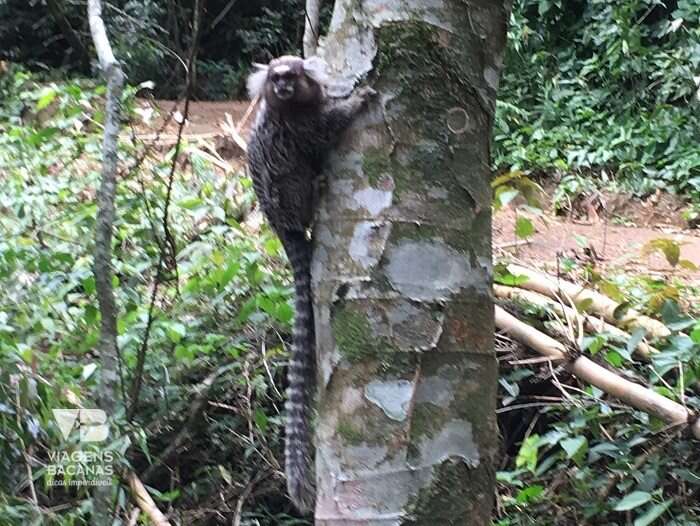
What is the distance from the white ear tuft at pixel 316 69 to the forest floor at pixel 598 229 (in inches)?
71.9

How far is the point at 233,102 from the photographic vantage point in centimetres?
1028

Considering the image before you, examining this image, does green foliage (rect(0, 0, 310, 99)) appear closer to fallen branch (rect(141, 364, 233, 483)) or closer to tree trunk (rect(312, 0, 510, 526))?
fallen branch (rect(141, 364, 233, 483))

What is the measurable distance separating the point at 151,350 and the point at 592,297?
184 cm

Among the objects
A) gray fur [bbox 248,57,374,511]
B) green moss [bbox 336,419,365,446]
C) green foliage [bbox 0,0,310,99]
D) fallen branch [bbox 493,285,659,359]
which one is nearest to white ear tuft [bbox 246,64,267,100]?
gray fur [bbox 248,57,374,511]

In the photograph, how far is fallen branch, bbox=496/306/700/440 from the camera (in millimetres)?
2567

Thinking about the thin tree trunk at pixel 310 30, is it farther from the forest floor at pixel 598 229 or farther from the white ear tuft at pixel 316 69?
the forest floor at pixel 598 229

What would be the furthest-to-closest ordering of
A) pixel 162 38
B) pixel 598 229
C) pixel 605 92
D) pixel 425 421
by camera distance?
pixel 162 38 → pixel 605 92 → pixel 598 229 → pixel 425 421

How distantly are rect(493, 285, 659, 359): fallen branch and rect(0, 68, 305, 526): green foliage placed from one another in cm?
96

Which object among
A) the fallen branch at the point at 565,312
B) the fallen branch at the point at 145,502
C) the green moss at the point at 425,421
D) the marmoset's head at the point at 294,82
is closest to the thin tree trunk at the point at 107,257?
the fallen branch at the point at 145,502

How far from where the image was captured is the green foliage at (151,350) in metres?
2.61

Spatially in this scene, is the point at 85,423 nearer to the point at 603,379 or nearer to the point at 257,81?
the point at 257,81

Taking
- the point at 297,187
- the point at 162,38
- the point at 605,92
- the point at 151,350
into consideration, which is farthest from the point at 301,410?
the point at 162,38

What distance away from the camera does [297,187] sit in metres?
2.41

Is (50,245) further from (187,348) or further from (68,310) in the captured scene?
(187,348)
